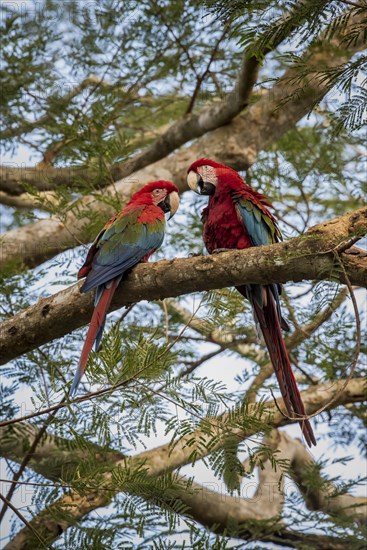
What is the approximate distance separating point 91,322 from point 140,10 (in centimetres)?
209

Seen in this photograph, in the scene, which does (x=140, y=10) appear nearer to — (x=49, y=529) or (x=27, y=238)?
(x=27, y=238)

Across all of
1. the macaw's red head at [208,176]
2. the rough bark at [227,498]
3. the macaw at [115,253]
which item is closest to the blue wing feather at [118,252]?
the macaw at [115,253]

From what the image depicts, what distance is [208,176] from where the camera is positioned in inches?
106

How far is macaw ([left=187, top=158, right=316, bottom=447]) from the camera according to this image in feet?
7.13

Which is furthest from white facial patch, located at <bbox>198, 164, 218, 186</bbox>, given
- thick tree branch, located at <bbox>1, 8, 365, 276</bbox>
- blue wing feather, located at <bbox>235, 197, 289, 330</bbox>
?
thick tree branch, located at <bbox>1, 8, 365, 276</bbox>

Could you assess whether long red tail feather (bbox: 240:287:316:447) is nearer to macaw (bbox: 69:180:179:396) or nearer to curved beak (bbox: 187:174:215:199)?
macaw (bbox: 69:180:179:396)

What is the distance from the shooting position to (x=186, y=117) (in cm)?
363

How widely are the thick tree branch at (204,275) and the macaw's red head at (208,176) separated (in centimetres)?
71

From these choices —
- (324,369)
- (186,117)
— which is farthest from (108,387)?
(186,117)

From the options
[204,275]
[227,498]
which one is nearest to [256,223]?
[204,275]

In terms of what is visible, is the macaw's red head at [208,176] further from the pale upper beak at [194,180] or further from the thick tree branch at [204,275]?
the thick tree branch at [204,275]

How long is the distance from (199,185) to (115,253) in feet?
2.39

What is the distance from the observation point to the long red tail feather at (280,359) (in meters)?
2.07

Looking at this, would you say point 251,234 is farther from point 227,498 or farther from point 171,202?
point 227,498
